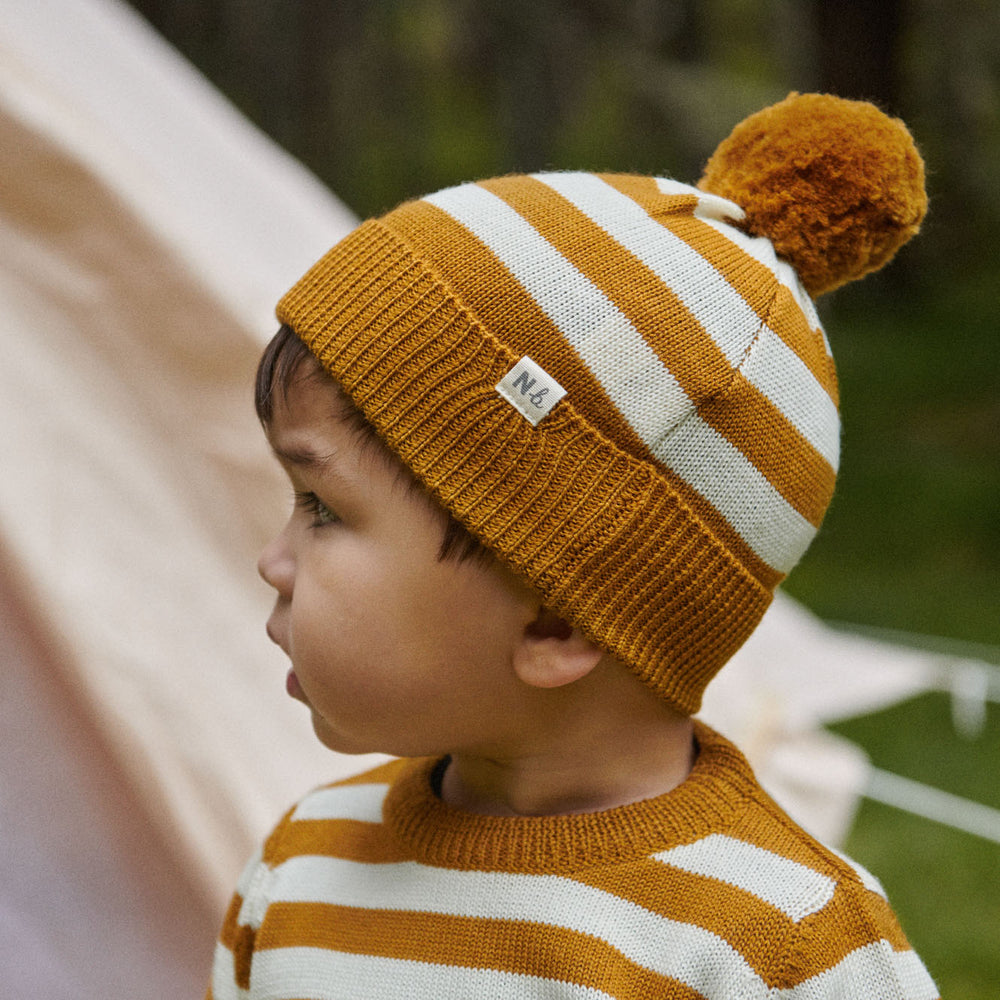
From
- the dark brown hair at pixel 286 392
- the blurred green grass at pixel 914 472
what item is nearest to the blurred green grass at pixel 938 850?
the blurred green grass at pixel 914 472

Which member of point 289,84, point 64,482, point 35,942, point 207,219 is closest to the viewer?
point 35,942

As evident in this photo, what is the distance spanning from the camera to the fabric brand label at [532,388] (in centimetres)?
92

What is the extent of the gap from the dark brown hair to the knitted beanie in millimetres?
17

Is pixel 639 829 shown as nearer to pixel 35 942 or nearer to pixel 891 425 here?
pixel 35 942

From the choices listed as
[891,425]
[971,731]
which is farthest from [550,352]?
[891,425]

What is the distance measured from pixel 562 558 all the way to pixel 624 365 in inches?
5.9

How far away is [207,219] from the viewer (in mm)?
1503

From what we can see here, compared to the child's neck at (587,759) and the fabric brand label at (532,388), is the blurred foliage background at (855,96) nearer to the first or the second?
the child's neck at (587,759)

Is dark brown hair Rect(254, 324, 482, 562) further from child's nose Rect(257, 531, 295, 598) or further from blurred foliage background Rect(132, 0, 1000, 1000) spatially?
blurred foliage background Rect(132, 0, 1000, 1000)

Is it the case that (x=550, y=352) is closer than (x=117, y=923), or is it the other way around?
(x=550, y=352)

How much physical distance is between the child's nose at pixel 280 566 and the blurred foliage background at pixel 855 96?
65.1 inches

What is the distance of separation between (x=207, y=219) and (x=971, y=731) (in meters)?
2.23

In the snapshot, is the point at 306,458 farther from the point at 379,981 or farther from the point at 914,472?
the point at 914,472

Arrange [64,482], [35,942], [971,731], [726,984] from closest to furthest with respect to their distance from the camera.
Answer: [726,984]
[35,942]
[64,482]
[971,731]
